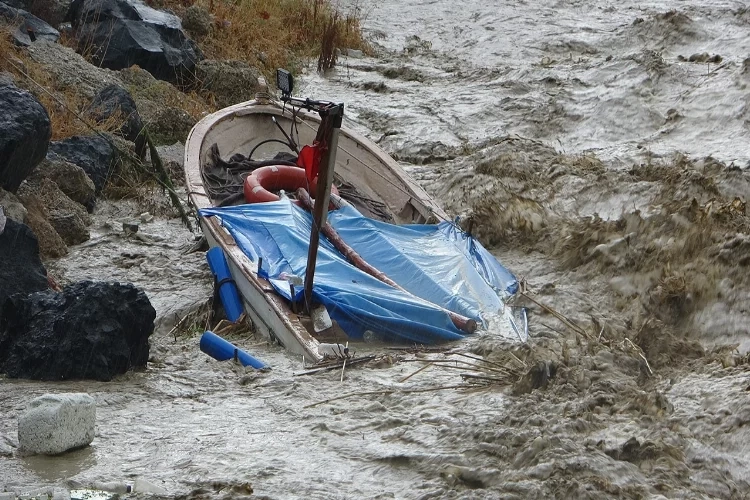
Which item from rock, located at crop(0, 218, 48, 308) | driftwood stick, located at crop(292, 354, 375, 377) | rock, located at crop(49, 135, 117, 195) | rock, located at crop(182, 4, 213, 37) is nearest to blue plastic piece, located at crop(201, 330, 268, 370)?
driftwood stick, located at crop(292, 354, 375, 377)

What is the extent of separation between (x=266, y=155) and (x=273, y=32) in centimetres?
509

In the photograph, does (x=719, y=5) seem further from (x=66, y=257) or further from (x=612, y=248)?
(x=66, y=257)

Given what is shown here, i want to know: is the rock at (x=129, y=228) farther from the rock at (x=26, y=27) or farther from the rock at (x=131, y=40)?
the rock at (x=131, y=40)

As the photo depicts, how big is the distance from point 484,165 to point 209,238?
3.00 meters

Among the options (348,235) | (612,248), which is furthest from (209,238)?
(612,248)

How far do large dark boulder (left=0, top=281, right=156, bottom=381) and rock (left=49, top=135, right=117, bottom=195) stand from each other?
3724 mm

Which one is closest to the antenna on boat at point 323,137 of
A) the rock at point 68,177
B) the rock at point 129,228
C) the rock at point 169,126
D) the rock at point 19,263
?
the rock at point 19,263

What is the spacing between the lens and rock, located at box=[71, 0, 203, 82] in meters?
11.9

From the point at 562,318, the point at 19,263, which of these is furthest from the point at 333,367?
the point at 19,263

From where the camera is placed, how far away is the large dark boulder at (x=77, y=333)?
207 inches

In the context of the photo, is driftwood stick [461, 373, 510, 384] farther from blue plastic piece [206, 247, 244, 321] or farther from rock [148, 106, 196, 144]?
rock [148, 106, 196, 144]

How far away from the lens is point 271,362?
19.1 ft

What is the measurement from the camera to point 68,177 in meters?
8.72

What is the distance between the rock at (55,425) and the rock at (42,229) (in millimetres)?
3759
